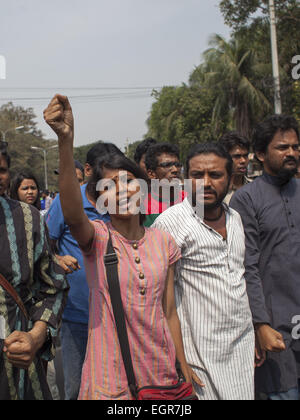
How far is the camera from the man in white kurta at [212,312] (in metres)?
2.31

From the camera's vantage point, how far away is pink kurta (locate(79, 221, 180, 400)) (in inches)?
77.5

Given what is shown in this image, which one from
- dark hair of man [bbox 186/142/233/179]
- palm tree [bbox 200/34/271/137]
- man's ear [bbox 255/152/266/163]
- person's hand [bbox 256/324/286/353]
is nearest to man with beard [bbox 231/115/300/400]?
person's hand [bbox 256/324/286/353]

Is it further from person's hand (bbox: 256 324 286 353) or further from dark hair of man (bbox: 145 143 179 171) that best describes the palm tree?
person's hand (bbox: 256 324 286 353)

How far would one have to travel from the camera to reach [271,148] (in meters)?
2.91

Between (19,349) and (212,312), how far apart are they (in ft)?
3.30

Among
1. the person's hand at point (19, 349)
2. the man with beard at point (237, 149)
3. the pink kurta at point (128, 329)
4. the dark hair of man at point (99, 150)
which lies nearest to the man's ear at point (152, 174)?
the man with beard at point (237, 149)

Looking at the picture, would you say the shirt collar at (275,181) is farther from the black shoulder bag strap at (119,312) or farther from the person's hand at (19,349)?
the person's hand at (19,349)

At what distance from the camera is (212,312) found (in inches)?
91.2

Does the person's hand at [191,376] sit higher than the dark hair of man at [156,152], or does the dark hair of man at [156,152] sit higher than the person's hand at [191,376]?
the dark hair of man at [156,152]

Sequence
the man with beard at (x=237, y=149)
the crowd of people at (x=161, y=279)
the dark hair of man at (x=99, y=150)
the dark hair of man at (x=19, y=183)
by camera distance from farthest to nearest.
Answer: the dark hair of man at (x=19, y=183) < the man with beard at (x=237, y=149) < the dark hair of man at (x=99, y=150) < the crowd of people at (x=161, y=279)

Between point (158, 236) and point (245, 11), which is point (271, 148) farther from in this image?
point (245, 11)

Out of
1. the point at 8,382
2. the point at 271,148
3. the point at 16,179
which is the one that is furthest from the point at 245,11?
the point at 8,382

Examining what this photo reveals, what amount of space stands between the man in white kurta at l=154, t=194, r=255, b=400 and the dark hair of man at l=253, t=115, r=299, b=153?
85 cm

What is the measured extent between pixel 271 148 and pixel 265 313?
1.04 meters
